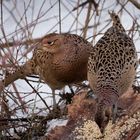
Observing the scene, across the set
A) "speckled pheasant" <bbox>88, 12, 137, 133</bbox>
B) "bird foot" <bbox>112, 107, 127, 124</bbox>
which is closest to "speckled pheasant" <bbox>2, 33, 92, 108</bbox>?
"speckled pheasant" <bbox>88, 12, 137, 133</bbox>

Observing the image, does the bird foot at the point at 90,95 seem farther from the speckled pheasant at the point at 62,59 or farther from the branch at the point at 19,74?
the branch at the point at 19,74

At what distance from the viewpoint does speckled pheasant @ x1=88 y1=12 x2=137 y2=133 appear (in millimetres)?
3561

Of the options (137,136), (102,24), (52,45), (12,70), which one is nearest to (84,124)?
(137,136)

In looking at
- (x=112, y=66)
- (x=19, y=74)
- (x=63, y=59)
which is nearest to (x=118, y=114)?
(x=112, y=66)

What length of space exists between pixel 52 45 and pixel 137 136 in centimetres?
101

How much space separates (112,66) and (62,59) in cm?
44

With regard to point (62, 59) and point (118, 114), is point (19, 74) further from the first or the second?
point (118, 114)

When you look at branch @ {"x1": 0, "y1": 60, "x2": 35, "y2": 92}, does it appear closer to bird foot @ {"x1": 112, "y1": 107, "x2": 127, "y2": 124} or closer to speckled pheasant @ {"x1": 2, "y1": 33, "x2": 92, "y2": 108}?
speckled pheasant @ {"x1": 2, "y1": 33, "x2": 92, "y2": 108}

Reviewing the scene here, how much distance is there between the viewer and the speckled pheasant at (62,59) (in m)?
4.10

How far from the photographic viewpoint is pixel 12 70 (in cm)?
461

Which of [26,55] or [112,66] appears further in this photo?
[26,55]

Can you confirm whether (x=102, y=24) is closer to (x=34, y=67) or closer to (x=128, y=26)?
(x=128, y=26)

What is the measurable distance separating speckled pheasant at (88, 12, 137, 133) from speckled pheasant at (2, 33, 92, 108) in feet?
0.47

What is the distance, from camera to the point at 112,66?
3.84 m
